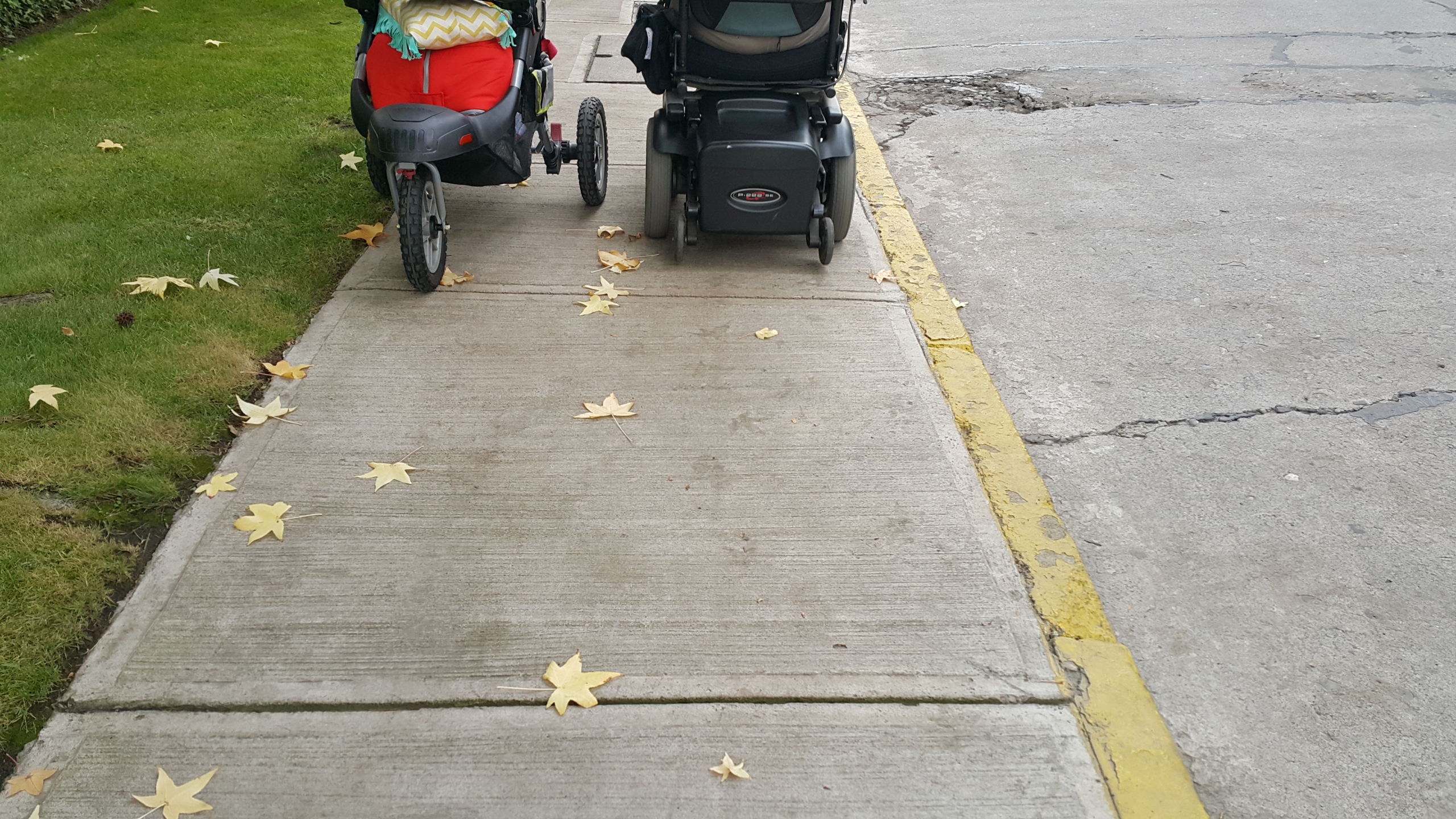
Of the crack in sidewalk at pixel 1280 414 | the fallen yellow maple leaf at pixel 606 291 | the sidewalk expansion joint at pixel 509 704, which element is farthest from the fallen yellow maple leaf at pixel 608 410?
the crack in sidewalk at pixel 1280 414

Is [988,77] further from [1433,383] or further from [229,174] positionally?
[229,174]

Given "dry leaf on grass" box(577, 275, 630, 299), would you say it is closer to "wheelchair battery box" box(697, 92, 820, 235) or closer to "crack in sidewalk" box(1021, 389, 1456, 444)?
"wheelchair battery box" box(697, 92, 820, 235)

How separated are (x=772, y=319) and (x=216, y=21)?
6.34 metres

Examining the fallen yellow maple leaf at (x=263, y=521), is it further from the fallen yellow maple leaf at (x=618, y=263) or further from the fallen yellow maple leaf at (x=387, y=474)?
the fallen yellow maple leaf at (x=618, y=263)

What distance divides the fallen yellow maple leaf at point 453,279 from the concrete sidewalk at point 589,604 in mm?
284

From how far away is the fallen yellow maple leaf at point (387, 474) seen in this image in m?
3.06

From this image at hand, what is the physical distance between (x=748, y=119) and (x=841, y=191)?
0.53 m

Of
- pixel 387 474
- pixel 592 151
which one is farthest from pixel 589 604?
pixel 592 151

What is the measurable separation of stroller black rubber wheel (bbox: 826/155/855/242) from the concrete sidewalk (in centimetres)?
81

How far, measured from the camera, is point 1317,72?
7.75m

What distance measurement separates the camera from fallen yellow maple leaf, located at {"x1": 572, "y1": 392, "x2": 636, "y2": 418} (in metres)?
3.42

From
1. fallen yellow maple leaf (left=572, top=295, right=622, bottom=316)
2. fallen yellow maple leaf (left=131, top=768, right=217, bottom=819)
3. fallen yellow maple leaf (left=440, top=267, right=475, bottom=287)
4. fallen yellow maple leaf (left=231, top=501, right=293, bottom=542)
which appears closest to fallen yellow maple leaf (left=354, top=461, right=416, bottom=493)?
fallen yellow maple leaf (left=231, top=501, right=293, bottom=542)

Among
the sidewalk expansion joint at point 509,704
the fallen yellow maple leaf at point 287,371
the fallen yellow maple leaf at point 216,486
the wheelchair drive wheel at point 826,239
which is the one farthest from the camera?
the wheelchair drive wheel at point 826,239

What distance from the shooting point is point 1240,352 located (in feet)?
13.2
